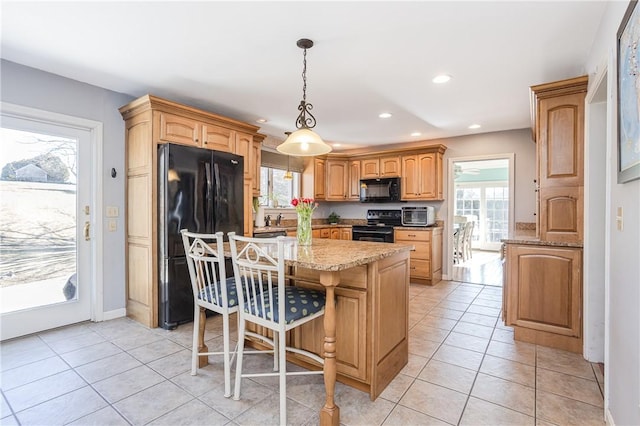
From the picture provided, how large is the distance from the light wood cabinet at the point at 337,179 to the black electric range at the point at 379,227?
68cm

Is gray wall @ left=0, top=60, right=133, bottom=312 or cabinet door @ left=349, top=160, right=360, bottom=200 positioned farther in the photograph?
cabinet door @ left=349, top=160, right=360, bottom=200

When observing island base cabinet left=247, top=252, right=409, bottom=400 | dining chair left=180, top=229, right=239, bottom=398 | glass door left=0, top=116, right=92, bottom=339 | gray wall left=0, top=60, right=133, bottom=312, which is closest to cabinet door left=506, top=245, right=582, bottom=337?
island base cabinet left=247, top=252, right=409, bottom=400

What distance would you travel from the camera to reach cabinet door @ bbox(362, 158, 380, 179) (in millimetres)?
5758

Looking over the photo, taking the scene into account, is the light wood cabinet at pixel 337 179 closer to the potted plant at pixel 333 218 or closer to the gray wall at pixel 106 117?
the potted plant at pixel 333 218

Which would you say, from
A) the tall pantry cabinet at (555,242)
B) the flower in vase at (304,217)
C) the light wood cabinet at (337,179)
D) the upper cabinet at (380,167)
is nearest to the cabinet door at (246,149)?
the flower in vase at (304,217)

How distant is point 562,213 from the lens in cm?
263

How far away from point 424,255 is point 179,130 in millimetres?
3876

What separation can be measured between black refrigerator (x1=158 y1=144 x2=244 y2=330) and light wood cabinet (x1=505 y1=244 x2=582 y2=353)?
2981 millimetres

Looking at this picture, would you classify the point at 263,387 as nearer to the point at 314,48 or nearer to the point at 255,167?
the point at 314,48

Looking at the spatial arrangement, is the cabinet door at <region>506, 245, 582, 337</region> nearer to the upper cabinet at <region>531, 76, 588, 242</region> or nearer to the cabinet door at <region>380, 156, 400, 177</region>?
the upper cabinet at <region>531, 76, 588, 242</region>

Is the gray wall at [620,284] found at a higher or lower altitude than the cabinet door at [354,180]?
lower

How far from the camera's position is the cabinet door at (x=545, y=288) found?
2.54 metres

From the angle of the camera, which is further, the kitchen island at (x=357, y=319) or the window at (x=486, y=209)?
the window at (x=486, y=209)

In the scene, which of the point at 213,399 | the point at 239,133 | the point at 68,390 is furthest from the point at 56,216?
the point at 213,399
